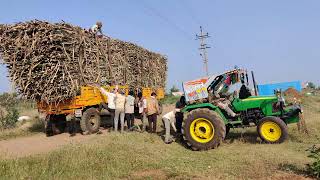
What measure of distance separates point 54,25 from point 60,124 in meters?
3.94

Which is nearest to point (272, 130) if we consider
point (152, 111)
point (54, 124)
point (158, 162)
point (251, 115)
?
point (251, 115)

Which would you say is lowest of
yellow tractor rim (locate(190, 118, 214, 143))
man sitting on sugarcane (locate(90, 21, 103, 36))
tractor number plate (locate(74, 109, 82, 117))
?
yellow tractor rim (locate(190, 118, 214, 143))

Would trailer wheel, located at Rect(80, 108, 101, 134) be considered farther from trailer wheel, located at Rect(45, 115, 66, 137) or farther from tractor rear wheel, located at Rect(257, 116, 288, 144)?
tractor rear wheel, located at Rect(257, 116, 288, 144)

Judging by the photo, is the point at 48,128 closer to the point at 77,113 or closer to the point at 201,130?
the point at 77,113

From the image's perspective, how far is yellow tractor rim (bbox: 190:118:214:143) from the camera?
1138cm

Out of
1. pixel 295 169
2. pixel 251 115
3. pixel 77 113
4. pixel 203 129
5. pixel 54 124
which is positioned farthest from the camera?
pixel 54 124

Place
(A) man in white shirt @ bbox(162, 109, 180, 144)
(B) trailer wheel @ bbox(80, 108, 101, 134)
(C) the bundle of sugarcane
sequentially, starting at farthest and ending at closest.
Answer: (B) trailer wheel @ bbox(80, 108, 101, 134) → (C) the bundle of sugarcane → (A) man in white shirt @ bbox(162, 109, 180, 144)

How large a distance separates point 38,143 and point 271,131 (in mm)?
7064

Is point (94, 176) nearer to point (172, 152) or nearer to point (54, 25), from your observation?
point (172, 152)

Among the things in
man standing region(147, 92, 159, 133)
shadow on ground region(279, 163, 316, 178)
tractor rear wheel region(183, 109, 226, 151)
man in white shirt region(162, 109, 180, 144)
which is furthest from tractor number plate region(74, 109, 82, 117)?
shadow on ground region(279, 163, 316, 178)

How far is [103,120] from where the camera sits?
636 inches

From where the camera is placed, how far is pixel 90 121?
46.6 ft

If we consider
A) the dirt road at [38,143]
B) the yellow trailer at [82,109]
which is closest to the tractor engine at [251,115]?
the dirt road at [38,143]

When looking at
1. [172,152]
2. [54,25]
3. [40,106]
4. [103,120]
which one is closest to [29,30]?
[54,25]
